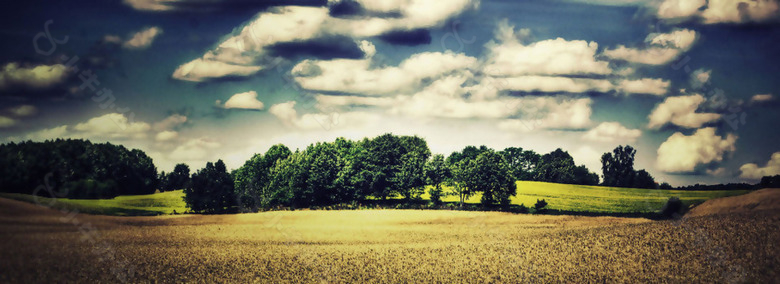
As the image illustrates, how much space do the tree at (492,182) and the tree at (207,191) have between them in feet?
113

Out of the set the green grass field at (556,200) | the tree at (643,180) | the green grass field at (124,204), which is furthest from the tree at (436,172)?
the green grass field at (124,204)

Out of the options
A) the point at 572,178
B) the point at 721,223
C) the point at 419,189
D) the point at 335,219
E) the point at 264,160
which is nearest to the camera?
the point at 721,223

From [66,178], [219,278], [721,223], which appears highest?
[66,178]

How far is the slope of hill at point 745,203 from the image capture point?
125ft

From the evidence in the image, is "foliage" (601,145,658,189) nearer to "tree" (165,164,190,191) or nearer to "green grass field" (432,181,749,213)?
"green grass field" (432,181,749,213)

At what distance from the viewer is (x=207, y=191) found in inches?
2308

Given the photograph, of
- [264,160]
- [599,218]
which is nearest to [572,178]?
[599,218]

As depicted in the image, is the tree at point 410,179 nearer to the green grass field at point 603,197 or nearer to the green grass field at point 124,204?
the green grass field at point 603,197

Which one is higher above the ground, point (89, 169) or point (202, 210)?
point (89, 169)

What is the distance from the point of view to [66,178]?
118 ft

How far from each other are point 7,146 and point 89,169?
20.7ft

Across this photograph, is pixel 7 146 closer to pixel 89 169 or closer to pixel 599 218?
pixel 89 169

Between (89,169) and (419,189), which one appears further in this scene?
(419,189)

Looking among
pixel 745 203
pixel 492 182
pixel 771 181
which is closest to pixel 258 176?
pixel 492 182
